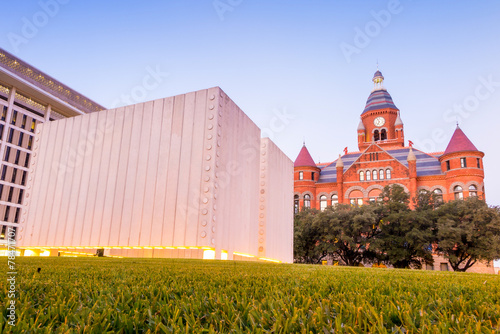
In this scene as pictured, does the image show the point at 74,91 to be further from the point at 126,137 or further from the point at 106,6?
the point at 106,6

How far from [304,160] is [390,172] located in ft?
39.0

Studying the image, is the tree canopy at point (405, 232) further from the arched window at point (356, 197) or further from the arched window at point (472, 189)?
the arched window at point (356, 197)

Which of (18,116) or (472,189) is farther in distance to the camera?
(18,116)

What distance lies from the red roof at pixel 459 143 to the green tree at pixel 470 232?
14.1 metres

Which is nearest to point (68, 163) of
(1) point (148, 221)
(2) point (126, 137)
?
(2) point (126, 137)

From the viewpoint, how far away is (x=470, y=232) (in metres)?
26.3

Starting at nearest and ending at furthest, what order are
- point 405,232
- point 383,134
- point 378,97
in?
point 405,232 < point 383,134 < point 378,97

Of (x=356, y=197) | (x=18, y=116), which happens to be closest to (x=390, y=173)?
(x=356, y=197)

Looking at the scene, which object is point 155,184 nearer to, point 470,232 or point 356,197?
point 470,232

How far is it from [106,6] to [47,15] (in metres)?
4.85

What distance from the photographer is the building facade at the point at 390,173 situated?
4019 centimetres

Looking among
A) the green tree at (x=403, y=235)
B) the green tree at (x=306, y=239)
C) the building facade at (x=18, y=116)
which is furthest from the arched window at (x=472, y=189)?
the building facade at (x=18, y=116)

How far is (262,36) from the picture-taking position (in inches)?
626

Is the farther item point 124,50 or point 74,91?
point 74,91
